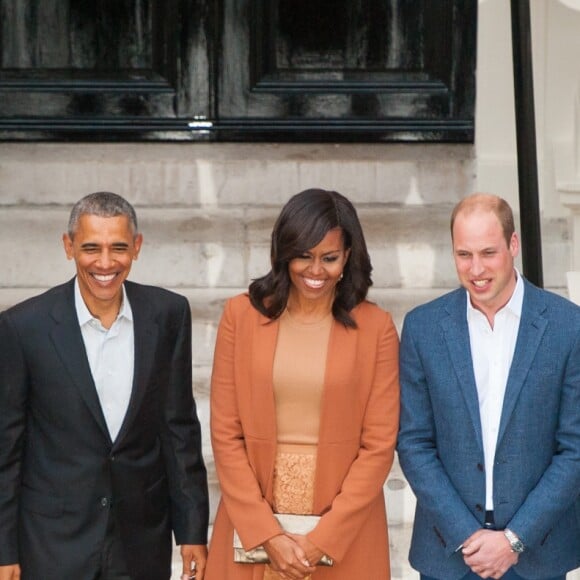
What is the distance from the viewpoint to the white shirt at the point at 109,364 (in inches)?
176

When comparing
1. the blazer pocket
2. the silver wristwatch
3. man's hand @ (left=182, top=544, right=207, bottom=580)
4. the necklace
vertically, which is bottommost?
man's hand @ (left=182, top=544, right=207, bottom=580)

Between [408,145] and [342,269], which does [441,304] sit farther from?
[408,145]

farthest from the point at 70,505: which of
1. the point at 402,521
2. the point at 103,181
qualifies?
the point at 103,181

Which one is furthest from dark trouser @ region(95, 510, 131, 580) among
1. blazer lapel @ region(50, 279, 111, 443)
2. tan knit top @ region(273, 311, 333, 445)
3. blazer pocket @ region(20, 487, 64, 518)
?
tan knit top @ region(273, 311, 333, 445)

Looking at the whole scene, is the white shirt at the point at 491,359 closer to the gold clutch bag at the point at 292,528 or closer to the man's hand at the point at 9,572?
the gold clutch bag at the point at 292,528

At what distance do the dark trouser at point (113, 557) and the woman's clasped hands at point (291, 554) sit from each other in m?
0.44

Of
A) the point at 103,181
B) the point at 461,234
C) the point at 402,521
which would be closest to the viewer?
the point at 461,234

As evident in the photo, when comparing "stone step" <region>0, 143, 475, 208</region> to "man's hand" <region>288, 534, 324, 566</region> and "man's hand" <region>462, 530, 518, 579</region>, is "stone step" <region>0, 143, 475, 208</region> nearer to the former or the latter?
"man's hand" <region>288, 534, 324, 566</region>

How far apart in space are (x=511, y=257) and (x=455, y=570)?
3.10ft

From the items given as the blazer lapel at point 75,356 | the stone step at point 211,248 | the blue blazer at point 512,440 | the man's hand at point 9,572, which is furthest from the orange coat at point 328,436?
the stone step at point 211,248

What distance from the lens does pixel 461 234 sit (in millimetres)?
4371

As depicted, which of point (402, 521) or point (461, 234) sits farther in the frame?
point (402, 521)

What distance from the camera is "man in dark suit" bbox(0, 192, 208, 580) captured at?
14.5 feet

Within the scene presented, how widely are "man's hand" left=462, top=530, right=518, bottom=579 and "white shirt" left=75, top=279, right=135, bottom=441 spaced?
3.62ft
